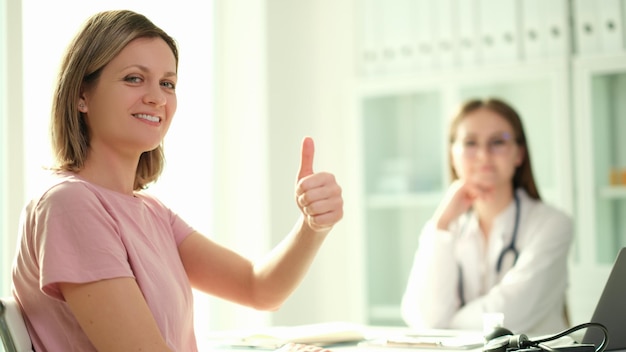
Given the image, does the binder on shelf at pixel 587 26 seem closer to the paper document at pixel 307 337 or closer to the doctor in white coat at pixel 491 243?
the doctor in white coat at pixel 491 243

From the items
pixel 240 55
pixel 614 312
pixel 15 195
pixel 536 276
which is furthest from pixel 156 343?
pixel 240 55

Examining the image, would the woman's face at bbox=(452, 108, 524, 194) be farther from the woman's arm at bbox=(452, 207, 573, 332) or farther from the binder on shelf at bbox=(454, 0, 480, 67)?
the binder on shelf at bbox=(454, 0, 480, 67)

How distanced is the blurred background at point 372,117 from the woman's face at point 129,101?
5.97ft

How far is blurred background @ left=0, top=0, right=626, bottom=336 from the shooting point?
370 cm

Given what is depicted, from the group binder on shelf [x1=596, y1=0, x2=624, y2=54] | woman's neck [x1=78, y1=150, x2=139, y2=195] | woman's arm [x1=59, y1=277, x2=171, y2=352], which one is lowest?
woman's arm [x1=59, y1=277, x2=171, y2=352]

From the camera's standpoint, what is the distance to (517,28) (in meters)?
3.85

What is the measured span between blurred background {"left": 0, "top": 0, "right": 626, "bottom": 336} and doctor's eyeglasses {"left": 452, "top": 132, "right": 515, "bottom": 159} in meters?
0.67

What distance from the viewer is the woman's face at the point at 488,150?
3.14 metres

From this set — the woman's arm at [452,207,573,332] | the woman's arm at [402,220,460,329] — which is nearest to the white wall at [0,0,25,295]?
the woman's arm at [402,220,460,329]

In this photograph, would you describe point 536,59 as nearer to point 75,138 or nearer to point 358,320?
point 358,320

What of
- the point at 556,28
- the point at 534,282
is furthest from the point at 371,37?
the point at 534,282

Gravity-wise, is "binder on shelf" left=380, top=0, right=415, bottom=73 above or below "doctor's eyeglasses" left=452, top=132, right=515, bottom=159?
above

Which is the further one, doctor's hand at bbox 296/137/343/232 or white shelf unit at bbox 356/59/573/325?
white shelf unit at bbox 356/59/573/325

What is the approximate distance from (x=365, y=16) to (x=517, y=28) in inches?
29.6
